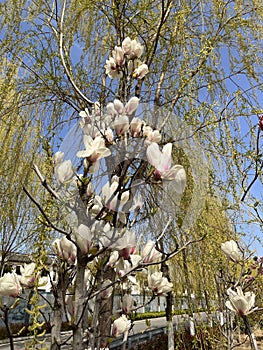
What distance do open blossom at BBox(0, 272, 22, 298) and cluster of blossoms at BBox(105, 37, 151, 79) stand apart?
52 centimetres

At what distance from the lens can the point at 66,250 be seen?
1.75 feet

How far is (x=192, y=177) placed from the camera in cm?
100

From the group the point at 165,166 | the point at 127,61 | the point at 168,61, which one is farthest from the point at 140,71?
the point at 168,61

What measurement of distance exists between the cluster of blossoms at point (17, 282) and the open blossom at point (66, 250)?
0.21ft

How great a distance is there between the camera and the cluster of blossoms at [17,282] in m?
0.51

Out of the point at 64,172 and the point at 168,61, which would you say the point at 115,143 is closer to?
the point at 64,172

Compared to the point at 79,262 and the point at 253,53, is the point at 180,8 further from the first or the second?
the point at 79,262

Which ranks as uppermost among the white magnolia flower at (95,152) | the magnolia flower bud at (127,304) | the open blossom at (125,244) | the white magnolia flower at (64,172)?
the white magnolia flower at (95,152)

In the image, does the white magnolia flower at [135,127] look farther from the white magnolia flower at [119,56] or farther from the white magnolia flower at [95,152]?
the white magnolia flower at [119,56]

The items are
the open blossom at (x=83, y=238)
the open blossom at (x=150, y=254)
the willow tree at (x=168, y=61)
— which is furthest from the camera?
the willow tree at (x=168, y=61)

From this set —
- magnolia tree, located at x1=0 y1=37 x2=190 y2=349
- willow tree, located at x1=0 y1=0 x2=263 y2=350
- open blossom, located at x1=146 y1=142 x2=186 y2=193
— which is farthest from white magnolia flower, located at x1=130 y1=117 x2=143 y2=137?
willow tree, located at x1=0 y1=0 x2=263 y2=350

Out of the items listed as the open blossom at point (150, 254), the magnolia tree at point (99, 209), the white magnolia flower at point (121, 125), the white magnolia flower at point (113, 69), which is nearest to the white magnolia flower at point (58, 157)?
the magnolia tree at point (99, 209)

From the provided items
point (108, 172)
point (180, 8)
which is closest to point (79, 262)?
point (108, 172)

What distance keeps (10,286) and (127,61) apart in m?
0.58
